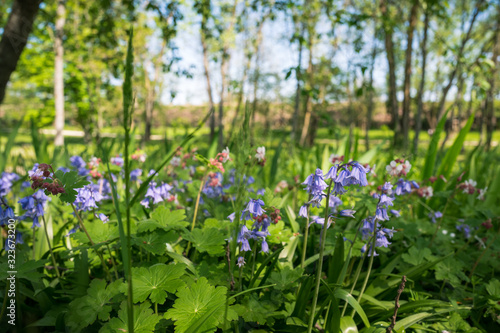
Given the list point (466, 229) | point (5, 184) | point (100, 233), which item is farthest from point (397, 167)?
point (5, 184)

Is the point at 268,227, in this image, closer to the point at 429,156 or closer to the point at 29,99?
the point at 429,156

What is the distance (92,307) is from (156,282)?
293 mm

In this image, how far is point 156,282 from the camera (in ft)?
4.10

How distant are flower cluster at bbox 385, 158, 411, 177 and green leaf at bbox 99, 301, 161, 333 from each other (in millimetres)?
1300

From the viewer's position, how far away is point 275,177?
3355mm

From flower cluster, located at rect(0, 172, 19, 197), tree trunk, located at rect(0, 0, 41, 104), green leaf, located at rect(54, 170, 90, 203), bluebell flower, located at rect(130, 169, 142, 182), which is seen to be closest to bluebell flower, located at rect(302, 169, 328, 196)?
green leaf, located at rect(54, 170, 90, 203)

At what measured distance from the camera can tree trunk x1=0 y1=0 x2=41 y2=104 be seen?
2770 millimetres

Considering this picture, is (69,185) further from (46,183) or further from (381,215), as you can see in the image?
(381,215)

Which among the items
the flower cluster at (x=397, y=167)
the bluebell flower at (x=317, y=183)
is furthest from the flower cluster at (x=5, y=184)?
the flower cluster at (x=397, y=167)

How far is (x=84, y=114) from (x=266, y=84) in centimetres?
702

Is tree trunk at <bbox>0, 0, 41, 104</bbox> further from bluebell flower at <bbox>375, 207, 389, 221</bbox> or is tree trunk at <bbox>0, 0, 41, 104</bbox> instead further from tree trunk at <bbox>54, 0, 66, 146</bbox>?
tree trunk at <bbox>54, 0, 66, 146</bbox>

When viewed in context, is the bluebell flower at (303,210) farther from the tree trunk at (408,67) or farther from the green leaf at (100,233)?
the tree trunk at (408,67)

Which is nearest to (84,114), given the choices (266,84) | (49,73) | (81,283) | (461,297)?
(49,73)

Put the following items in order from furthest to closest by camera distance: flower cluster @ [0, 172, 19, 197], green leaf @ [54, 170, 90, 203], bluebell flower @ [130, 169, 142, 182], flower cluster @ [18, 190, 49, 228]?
bluebell flower @ [130, 169, 142, 182], flower cluster @ [0, 172, 19, 197], flower cluster @ [18, 190, 49, 228], green leaf @ [54, 170, 90, 203]
